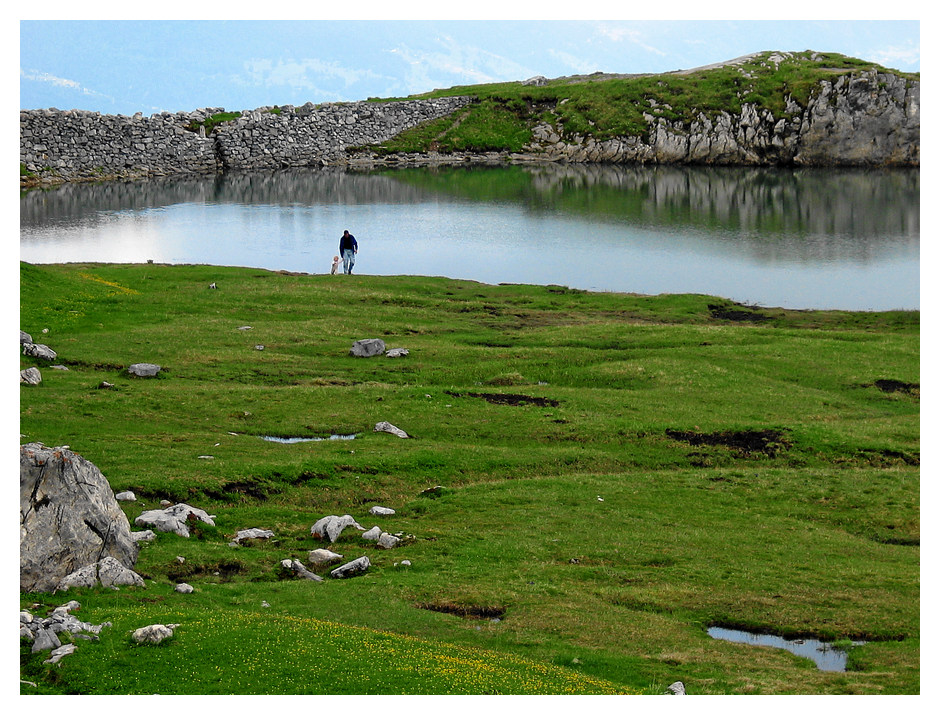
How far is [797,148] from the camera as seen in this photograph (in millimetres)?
181500

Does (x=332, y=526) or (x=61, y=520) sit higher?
(x=61, y=520)

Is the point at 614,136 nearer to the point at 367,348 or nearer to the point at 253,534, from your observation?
the point at 367,348

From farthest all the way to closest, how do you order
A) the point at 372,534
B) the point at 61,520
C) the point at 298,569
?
the point at 372,534 → the point at 298,569 → the point at 61,520

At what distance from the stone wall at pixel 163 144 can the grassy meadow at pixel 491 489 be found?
368ft

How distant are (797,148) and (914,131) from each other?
19.3 meters

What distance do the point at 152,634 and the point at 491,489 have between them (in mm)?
17662

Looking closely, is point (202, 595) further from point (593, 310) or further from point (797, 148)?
point (797, 148)

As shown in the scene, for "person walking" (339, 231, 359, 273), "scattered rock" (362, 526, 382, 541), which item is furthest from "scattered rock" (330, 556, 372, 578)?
"person walking" (339, 231, 359, 273)

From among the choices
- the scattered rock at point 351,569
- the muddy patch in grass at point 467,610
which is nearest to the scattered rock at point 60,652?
the scattered rock at point 351,569

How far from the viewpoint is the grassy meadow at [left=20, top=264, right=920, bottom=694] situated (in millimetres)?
23797

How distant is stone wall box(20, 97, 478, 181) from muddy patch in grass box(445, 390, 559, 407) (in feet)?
448

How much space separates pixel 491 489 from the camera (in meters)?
38.5

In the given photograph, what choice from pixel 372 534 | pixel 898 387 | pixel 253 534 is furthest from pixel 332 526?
pixel 898 387

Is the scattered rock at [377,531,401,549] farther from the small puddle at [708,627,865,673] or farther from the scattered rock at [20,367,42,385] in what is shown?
the scattered rock at [20,367,42,385]
